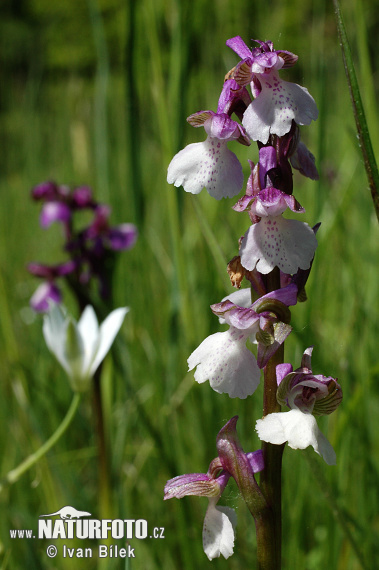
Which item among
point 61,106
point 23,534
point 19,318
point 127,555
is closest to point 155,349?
point 23,534

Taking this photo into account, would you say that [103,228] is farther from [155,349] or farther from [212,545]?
[212,545]

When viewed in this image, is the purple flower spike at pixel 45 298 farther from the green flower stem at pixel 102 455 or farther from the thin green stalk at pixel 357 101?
the thin green stalk at pixel 357 101

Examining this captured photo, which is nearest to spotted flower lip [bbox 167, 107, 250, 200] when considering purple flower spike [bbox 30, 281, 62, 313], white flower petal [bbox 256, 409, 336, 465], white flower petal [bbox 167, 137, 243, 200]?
white flower petal [bbox 167, 137, 243, 200]

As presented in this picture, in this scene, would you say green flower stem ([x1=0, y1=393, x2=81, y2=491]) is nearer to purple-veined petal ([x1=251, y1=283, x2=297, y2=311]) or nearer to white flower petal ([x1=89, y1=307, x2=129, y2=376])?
white flower petal ([x1=89, y1=307, x2=129, y2=376])

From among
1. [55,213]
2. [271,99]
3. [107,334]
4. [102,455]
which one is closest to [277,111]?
[271,99]

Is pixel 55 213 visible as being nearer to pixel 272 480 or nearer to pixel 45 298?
pixel 45 298

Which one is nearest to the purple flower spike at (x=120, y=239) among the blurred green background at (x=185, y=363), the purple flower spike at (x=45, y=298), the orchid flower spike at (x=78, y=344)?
the blurred green background at (x=185, y=363)
